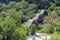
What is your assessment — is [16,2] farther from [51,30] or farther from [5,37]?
[5,37]

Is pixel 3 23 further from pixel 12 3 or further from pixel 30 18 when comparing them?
pixel 12 3

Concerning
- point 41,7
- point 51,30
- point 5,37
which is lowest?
point 41,7

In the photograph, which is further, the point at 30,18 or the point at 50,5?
the point at 50,5

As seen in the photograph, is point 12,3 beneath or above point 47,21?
beneath

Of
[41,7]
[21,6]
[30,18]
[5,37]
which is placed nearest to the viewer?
[5,37]

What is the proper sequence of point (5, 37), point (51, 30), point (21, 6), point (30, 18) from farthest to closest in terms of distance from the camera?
point (21, 6) → point (30, 18) → point (51, 30) → point (5, 37)

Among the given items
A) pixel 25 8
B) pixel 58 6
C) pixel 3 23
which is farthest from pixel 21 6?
pixel 3 23
